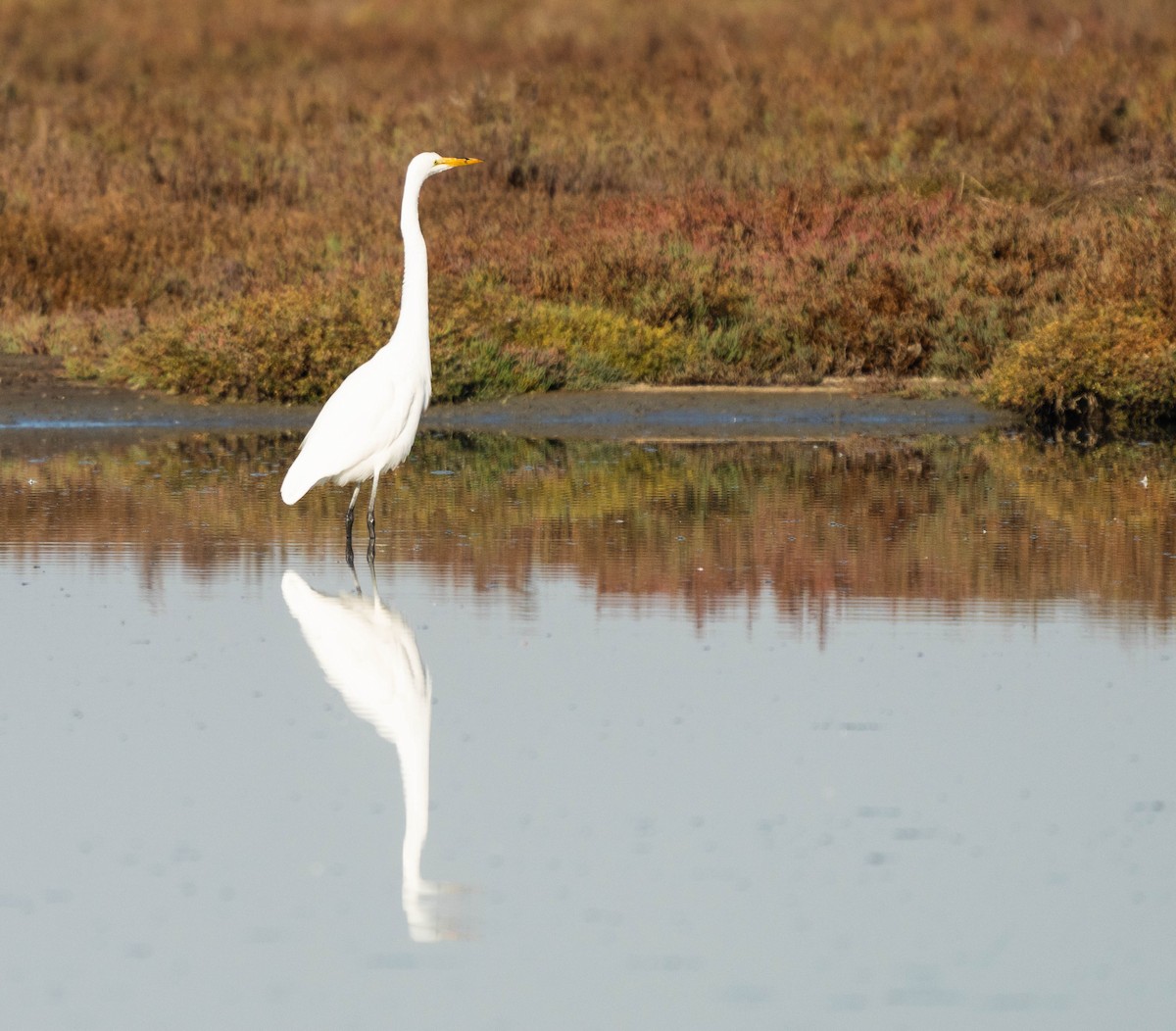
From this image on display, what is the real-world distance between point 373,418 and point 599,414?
6.63m

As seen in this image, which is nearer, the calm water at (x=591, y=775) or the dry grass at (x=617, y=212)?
the calm water at (x=591, y=775)

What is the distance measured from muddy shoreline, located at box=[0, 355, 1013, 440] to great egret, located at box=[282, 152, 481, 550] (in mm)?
5357

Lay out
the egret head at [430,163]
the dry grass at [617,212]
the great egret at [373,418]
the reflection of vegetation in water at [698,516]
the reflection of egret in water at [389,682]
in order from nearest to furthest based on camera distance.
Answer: the reflection of egret in water at [389,682], the reflection of vegetation in water at [698,516], the great egret at [373,418], the egret head at [430,163], the dry grass at [617,212]

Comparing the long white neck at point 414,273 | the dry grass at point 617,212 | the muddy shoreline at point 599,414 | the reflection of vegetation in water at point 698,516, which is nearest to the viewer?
the reflection of vegetation in water at point 698,516

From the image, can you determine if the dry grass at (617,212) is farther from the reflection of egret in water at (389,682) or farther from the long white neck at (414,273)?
the reflection of egret in water at (389,682)

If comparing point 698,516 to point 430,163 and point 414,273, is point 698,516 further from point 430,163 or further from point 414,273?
point 430,163

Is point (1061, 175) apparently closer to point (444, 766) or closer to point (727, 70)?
point (727, 70)

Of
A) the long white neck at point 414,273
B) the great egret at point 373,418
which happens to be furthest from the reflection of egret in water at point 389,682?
the long white neck at point 414,273

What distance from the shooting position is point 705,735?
6320 mm

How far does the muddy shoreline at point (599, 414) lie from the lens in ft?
54.4

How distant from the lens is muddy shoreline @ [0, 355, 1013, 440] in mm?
16578

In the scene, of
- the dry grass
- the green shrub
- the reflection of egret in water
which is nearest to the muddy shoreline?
the green shrub

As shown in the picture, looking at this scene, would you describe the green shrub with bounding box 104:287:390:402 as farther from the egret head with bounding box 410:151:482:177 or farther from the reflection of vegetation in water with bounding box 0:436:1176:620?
the egret head with bounding box 410:151:482:177

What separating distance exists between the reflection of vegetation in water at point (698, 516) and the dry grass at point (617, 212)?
2702 millimetres
